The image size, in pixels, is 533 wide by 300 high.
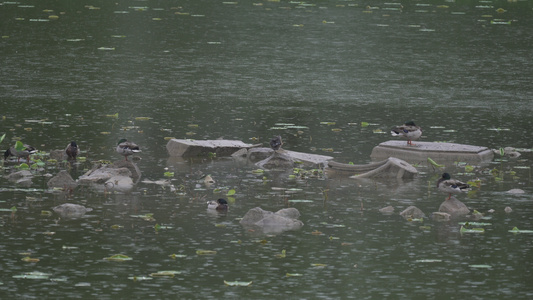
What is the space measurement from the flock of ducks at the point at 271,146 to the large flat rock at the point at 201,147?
0.91 m

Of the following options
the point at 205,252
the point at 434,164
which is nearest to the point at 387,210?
the point at 205,252

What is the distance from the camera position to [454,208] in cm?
1402

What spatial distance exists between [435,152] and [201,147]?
3.63 metres

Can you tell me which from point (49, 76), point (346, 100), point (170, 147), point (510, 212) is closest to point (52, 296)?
point (510, 212)

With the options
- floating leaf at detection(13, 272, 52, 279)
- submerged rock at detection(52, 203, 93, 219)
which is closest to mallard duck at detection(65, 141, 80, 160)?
submerged rock at detection(52, 203, 93, 219)

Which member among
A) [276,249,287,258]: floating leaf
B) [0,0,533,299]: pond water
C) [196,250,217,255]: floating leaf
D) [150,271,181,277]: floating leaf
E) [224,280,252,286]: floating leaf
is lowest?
[0,0,533,299]: pond water

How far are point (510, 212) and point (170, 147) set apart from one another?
5.82 metres

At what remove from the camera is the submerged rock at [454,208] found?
13992 mm

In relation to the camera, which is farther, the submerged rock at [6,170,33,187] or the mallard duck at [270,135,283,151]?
the mallard duck at [270,135,283,151]

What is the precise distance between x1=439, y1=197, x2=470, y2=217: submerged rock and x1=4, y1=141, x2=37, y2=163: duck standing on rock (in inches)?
241

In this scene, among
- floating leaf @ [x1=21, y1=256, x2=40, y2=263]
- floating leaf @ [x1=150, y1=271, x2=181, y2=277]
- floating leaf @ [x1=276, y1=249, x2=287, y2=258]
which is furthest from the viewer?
floating leaf @ [x1=276, y1=249, x2=287, y2=258]

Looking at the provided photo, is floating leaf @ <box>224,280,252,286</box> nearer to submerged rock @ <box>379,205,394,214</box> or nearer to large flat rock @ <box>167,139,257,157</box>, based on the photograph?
submerged rock @ <box>379,205,394,214</box>

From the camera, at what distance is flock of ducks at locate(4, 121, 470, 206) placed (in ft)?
47.8

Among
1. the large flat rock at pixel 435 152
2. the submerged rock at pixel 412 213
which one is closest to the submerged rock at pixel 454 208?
the submerged rock at pixel 412 213
